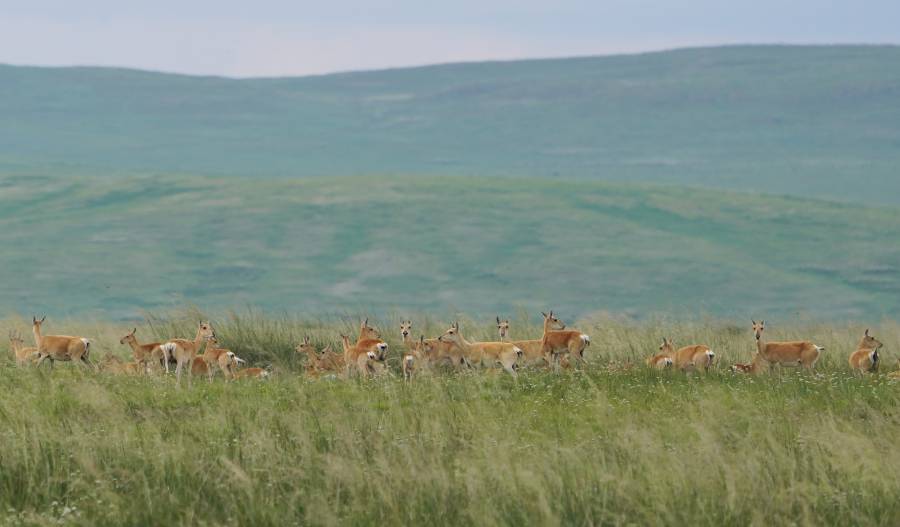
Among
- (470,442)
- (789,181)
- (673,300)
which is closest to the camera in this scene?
(470,442)

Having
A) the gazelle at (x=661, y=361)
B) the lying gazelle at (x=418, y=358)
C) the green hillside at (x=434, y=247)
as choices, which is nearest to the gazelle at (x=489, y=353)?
the lying gazelle at (x=418, y=358)

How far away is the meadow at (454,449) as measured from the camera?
14695 mm

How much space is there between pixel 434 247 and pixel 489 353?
102635mm

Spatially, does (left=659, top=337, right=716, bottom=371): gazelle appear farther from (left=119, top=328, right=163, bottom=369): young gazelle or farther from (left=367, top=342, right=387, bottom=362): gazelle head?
(left=119, top=328, right=163, bottom=369): young gazelle

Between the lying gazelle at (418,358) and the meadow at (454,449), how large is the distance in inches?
39.0

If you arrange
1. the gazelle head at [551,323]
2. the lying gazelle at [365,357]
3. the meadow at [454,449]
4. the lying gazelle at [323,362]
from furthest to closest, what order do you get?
1. the gazelle head at [551,323]
2. the lying gazelle at [323,362]
3. the lying gazelle at [365,357]
4. the meadow at [454,449]

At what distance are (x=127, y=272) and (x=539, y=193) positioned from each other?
41835mm

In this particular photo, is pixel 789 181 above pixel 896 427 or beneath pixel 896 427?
beneath

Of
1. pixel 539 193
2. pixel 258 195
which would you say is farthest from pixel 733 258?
pixel 258 195

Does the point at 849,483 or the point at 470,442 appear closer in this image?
the point at 849,483

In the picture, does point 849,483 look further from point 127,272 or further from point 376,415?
point 127,272

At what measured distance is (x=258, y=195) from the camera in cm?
13812

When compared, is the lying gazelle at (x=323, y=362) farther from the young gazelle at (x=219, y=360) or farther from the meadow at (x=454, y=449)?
the meadow at (x=454, y=449)

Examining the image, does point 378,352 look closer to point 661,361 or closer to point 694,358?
point 661,361
